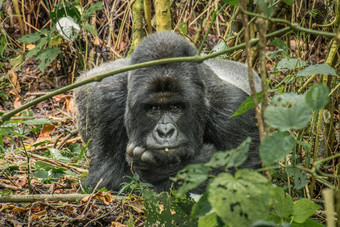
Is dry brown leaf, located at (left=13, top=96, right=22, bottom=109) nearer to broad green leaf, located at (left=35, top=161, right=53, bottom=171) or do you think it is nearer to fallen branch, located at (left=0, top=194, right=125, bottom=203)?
broad green leaf, located at (left=35, top=161, right=53, bottom=171)

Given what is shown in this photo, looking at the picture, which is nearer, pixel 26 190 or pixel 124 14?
pixel 26 190

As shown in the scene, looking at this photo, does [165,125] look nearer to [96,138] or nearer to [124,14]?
[96,138]

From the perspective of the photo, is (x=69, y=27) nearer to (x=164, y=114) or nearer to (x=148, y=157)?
(x=164, y=114)

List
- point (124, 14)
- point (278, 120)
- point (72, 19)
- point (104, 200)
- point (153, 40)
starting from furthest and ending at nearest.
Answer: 1. point (124, 14)
2. point (153, 40)
3. point (72, 19)
4. point (104, 200)
5. point (278, 120)

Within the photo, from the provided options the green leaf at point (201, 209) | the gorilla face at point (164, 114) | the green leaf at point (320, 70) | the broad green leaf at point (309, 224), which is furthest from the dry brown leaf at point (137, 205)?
the green leaf at point (201, 209)

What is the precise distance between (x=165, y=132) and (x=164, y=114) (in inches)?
6.2

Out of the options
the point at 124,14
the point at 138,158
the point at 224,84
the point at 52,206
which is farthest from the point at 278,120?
the point at 124,14

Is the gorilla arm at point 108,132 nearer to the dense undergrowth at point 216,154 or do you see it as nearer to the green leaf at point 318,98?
the dense undergrowth at point 216,154

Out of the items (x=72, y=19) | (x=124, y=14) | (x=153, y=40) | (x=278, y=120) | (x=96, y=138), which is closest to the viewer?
(x=278, y=120)

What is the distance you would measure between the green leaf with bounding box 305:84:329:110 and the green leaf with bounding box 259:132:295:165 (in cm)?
11

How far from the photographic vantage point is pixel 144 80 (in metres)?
3.05

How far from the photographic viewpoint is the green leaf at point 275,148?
1144 mm

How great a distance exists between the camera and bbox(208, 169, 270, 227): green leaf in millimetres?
1143

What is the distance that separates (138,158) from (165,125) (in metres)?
0.33
